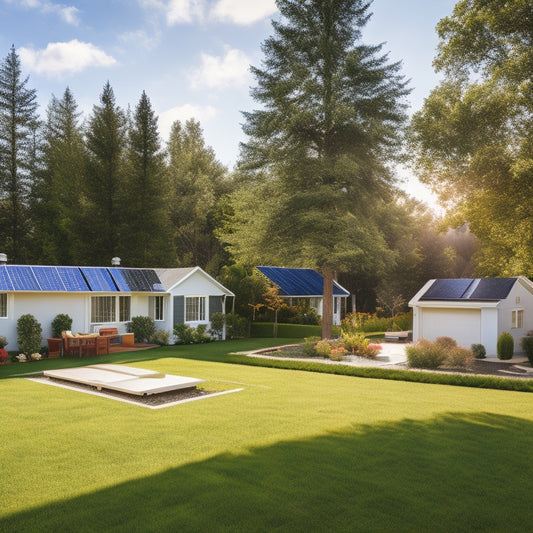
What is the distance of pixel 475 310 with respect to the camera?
20344 millimetres

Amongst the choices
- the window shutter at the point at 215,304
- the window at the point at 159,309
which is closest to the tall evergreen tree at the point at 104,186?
the window at the point at 159,309

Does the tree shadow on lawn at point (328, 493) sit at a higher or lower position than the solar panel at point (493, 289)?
lower

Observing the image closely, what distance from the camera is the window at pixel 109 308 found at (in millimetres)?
22594

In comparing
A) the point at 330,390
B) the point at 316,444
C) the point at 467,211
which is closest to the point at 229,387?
the point at 330,390

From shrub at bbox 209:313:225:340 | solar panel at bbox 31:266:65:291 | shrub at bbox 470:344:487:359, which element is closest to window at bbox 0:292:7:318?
solar panel at bbox 31:266:65:291

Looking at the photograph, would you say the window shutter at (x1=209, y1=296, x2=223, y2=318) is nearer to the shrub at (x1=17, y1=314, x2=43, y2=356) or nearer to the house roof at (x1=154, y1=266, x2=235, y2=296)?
the house roof at (x1=154, y1=266, x2=235, y2=296)

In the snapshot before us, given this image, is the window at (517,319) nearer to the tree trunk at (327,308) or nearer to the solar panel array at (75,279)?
the tree trunk at (327,308)

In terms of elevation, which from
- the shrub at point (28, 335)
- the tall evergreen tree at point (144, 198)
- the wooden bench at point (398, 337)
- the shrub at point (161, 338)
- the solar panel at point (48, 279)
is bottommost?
the wooden bench at point (398, 337)

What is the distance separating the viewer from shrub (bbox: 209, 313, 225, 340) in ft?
84.5

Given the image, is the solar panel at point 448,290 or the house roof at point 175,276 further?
the house roof at point 175,276

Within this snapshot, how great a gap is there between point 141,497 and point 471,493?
3916 mm

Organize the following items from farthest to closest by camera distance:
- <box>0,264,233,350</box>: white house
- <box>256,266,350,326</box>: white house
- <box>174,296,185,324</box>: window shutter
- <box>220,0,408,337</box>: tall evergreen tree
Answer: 1. <box>256,266,350,326</box>: white house
2. <box>174,296,185,324</box>: window shutter
3. <box>220,0,408,337</box>: tall evergreen tree
4. <box>0,264,233,350</box>: white house

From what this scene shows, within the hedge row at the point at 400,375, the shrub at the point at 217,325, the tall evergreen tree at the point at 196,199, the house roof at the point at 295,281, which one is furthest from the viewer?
the tall evergreen tree at the point at 196,199

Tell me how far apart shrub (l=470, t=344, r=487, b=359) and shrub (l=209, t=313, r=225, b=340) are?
12.8 meters
